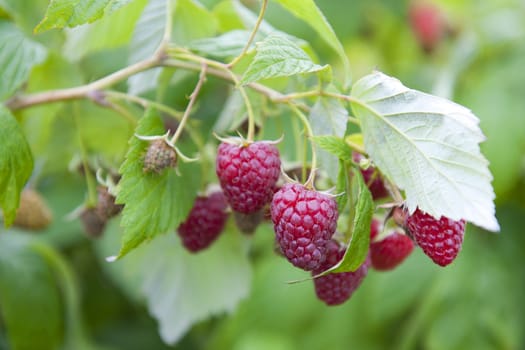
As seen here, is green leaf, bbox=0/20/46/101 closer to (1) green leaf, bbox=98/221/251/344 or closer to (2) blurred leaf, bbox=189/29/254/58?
(2) blurred leaf, bbox=189/29/254/58

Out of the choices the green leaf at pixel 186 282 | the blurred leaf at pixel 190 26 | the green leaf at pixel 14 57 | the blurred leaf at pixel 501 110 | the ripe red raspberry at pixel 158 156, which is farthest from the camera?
the blurred leaf at pixel 501 110

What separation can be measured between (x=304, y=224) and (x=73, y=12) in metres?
0.35

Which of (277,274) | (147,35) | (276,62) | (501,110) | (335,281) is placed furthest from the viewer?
(501,110)

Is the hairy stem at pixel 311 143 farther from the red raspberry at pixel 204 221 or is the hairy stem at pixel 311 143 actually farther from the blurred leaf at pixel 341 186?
the red raspberry at pixel 204 221

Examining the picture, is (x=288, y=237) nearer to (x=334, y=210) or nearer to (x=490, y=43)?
(x=334, y=210)

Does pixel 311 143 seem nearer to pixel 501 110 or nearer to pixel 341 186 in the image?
pixel 341 186

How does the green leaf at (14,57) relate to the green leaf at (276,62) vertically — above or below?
below

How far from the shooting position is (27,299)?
4.56 feet

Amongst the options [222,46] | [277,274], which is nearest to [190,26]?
[222,46]

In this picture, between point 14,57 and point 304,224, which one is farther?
point 14,57

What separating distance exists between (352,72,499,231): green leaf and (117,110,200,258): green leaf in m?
0.25

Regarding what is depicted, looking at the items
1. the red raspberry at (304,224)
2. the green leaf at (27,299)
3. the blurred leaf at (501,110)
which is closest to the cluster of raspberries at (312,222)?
the red raspberry at (304,224)

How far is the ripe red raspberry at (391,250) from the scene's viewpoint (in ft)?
3.35

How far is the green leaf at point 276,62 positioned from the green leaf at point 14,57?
1.20ft
